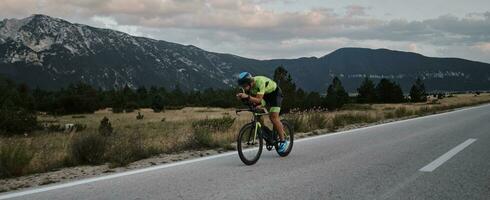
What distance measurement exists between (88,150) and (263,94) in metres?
3.53

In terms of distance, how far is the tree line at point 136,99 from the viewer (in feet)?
163

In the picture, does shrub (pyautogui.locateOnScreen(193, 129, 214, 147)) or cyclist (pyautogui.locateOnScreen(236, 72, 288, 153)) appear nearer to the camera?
cyclist (pyautogui.locateOnScreen(236, 72, 288, 153))

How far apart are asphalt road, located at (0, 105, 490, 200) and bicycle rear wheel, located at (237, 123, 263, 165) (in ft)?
0.59

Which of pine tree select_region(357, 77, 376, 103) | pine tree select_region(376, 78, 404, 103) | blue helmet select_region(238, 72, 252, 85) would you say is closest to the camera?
blue helmet select_region(238, 72, 252, 85)

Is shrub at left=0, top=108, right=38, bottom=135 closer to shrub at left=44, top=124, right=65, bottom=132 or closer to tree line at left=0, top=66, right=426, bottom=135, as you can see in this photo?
tree line at left=0, top=66, right=426, bottom=135

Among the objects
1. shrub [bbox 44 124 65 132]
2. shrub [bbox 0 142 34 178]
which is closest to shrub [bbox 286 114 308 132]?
shrub [bbox 0 142 34 178]

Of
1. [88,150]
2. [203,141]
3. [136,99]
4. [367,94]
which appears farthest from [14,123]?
[367,94]

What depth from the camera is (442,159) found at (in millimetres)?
9148

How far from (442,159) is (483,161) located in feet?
2.25

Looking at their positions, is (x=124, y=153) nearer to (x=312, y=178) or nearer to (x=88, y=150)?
(x=88, y=150)

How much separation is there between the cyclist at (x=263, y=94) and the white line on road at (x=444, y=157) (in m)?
2.73

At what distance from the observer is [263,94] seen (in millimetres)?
8797

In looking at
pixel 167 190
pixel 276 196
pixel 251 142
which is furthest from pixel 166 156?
pixel 276 196

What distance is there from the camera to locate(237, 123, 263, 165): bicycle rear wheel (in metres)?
8.64
